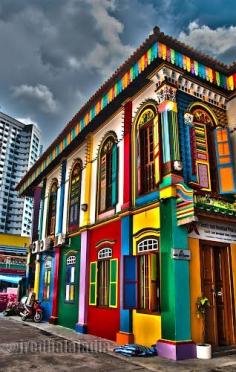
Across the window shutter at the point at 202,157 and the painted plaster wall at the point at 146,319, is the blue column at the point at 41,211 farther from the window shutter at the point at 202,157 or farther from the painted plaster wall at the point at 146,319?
the window shutter at the point at 202,157

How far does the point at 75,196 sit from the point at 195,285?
7.66 metres

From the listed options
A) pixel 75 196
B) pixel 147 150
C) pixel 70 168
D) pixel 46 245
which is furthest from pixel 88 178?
pixel 46 245

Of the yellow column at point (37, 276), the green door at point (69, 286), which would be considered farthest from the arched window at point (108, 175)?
the yellow column at point (37, 276)

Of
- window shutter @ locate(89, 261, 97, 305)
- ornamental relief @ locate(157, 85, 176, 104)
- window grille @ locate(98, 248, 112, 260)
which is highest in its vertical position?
ornamental relief @ locate(157, 85, 176, 104)

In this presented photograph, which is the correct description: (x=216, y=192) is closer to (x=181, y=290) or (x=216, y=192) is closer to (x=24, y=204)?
(x=181, y=290)

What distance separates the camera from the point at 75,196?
47.5 feet

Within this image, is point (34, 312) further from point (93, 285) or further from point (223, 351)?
point (223, 351)

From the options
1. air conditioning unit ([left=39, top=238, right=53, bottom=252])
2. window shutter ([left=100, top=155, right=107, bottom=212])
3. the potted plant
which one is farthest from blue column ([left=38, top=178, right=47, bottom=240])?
the potted plant

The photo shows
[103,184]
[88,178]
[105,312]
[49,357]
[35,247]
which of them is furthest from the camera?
[35,247]

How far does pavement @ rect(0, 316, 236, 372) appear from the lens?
6.68m

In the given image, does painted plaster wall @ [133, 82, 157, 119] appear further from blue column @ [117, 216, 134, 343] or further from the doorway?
the doorway

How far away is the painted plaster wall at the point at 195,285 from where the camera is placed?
25.5 feet

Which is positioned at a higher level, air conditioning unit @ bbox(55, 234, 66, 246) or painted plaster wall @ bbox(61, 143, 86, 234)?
painted plaster wall @ bbox(61, 143, 86, 234)

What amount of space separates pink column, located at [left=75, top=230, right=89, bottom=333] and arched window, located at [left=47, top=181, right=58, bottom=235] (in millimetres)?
4395
